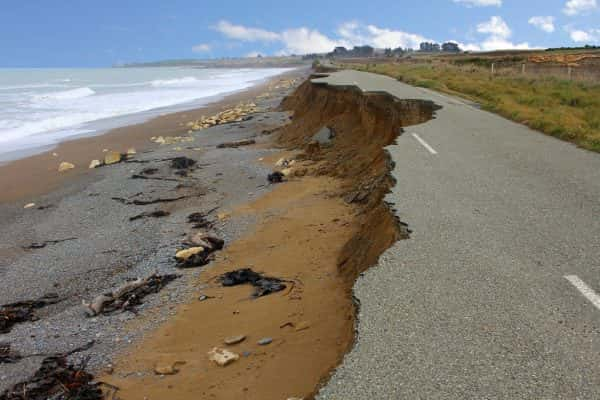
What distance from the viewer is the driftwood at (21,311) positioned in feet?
21.5

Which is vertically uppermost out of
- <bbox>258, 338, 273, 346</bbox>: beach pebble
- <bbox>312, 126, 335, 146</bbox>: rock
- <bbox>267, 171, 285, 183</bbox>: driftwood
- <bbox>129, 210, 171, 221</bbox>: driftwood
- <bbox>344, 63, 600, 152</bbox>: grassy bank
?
<bbox>344, 63, 600, 152</bbox>: grassy bank

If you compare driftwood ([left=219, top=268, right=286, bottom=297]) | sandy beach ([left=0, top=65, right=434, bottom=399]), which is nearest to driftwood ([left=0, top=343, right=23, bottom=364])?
sandy beach ([left=0, top=65, right=434, bottom=399])

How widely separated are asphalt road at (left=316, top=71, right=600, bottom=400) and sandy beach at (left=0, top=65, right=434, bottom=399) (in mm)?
393

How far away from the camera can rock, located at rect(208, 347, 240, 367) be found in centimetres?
481

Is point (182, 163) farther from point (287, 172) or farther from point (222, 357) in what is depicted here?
point (222, 357)

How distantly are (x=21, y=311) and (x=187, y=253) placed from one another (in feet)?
8.16

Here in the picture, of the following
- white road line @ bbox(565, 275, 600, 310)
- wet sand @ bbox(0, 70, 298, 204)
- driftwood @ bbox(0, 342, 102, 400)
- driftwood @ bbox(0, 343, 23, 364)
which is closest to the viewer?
white road line @ bbox(565, 275, 600, 310)

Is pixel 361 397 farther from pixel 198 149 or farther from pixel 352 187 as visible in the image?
pixel 198 149

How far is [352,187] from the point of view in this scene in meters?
10.7

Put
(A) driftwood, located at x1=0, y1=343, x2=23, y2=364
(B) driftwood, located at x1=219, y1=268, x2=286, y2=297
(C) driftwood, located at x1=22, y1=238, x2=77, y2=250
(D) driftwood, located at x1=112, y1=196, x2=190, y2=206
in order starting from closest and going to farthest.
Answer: (A) driftwood, located at x1=0, y1=343, x2=23, y2=364 < (B) driftwood, located at x1=219, y1=268, x2=286, y2=297 < (C) driftwood, located at x1=22, y1=238, x2=77, y2=250 < (D) driftwood, located at x1=112, y1=196, x2=190, y2=206

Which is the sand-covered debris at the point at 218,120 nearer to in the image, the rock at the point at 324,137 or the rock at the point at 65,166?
the rock at the point at 65,166

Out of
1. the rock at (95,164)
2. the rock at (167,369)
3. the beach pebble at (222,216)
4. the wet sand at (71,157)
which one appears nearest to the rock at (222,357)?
the rock at (167,369)

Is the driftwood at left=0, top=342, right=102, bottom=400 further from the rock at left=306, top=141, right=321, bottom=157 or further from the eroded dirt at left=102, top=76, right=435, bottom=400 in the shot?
the rock at left=306, top=141, right=321, bottom=157

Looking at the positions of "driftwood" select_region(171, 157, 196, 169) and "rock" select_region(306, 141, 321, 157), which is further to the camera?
"rock" select_region(306, 141, 321, 157)
